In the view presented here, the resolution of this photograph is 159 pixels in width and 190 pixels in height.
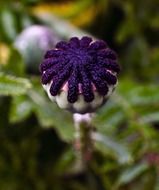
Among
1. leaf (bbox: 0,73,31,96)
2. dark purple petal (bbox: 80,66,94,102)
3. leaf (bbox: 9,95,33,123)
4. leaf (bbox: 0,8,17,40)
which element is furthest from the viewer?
leaf (bbox: 0,8,17,40)

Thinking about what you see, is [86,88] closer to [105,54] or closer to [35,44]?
[105,54]

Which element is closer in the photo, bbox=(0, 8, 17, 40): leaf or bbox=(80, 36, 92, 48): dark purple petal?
bbox=(80, 36, 92, 48): dark purple petal

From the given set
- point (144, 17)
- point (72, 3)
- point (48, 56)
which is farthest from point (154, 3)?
point (48, 56)

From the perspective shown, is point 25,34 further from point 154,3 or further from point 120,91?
point 154,3

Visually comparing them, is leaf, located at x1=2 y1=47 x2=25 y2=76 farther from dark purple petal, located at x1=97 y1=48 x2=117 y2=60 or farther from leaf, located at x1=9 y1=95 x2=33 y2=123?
dark purple petal, located at x1=97 y1=48 x2=117 y2=60

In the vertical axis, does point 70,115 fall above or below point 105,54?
above

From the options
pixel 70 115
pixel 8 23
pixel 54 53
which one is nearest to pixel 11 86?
pixel 54 53

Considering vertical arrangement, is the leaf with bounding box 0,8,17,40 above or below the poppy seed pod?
above

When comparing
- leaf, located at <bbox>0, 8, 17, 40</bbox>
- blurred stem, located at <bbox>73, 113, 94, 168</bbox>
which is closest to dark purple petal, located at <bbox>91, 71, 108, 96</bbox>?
blurred stem, located at <bbox>73, 113, 94, 168</bbox>
